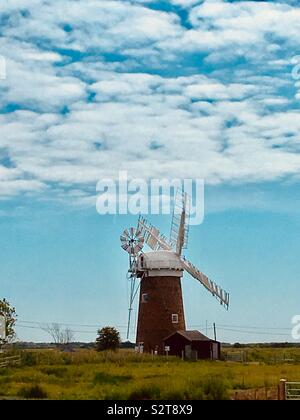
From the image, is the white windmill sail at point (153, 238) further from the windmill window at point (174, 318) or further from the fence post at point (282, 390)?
the fence post at point (282, 390)

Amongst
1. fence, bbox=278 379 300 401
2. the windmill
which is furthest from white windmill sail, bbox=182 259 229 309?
fence, bbox=278 379 300 401

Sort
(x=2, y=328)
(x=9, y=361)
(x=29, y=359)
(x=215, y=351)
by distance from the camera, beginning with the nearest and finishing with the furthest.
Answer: (x=9, y=361)
(x=29, y=359)
(x=2, y=328)
(x=215, y=351)

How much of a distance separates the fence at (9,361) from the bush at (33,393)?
1343 centimetres

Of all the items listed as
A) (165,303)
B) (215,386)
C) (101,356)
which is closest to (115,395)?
(215,386)

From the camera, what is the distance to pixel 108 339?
52.5m

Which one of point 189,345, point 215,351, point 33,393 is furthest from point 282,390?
point 215,351

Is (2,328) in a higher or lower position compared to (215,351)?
higher

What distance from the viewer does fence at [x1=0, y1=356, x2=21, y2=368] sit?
38156mm

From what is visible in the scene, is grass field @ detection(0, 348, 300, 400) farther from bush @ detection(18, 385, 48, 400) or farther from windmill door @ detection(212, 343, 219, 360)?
windmill door @ detection(212, 343, 219, 360)

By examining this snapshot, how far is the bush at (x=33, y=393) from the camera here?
77.0 feet

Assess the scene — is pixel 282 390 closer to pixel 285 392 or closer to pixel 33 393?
pixel 285 392

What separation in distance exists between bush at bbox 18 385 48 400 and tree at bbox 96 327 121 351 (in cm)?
2790

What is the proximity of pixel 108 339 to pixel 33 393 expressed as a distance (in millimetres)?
28871

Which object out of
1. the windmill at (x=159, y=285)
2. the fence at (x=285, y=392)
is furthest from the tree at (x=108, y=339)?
the fence at (x=285, y=392)
